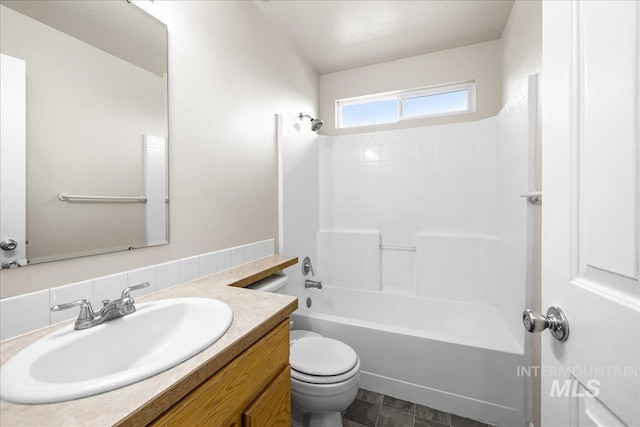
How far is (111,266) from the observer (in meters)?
1.01

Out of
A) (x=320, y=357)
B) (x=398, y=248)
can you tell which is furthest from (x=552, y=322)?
(x=398, y=248)

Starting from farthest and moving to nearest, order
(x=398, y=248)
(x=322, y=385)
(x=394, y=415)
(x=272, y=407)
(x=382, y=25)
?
(x=398, y=248) < (x=382, y=25) < (x=394, y=415) < (x=322, y=385) < (x=272, y=407)

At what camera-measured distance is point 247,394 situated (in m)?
0.76

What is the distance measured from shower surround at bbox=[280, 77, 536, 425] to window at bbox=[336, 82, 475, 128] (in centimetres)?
22

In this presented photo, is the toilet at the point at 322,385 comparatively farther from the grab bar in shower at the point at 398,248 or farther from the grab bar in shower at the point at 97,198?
the grab bar in shower at the point at 398,248

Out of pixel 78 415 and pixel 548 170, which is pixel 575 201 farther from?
pixel 78 415

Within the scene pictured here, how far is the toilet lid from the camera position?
135 cm

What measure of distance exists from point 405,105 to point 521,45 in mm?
1084

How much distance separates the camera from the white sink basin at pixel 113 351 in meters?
0.50

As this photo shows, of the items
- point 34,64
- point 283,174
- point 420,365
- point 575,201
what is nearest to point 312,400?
point 420,365

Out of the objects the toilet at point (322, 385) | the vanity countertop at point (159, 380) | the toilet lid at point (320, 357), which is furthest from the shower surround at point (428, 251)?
the vanity countertop at point (159, 380)

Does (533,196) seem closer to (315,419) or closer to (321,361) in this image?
(321,361)

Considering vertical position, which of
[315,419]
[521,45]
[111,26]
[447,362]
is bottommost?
[315,419]

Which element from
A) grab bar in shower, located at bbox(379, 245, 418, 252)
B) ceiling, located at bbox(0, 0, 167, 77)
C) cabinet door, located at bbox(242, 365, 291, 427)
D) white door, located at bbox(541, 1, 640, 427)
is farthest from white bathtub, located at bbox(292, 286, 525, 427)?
ceiling, located at bbox(0, 0, 167, 77)
